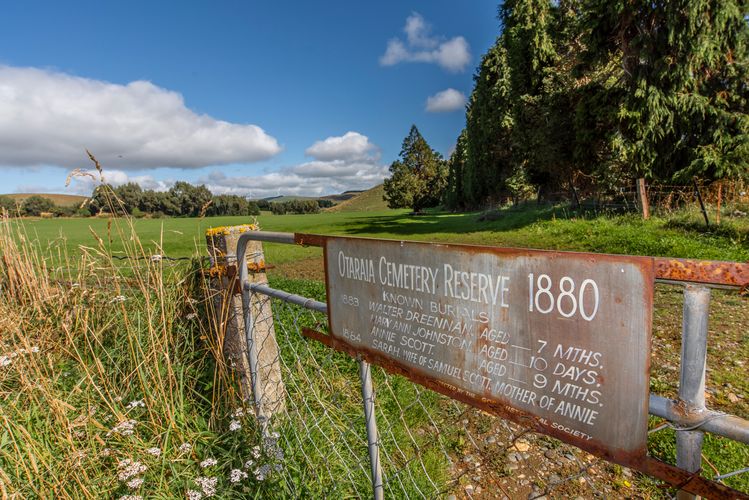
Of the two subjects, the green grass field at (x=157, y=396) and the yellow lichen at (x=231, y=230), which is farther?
the yellow lichen at (x=231, y=230)

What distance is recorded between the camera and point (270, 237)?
220cm

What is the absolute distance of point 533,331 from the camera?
102cm

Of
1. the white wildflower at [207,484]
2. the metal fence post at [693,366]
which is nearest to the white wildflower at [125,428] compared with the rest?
the white wildflower at [207,484]

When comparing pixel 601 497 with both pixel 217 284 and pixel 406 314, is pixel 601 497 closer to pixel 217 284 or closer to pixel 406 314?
pixel 406 314

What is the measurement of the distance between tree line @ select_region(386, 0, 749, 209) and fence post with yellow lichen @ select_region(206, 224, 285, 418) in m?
13.9

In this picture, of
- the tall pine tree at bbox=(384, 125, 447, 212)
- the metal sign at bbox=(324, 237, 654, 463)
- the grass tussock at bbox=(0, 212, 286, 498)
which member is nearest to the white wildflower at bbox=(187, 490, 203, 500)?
the grass tussock at bbox=(0, 212, 286, 498)

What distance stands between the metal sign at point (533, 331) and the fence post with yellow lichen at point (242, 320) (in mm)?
1316

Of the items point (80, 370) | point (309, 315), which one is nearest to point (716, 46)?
point (309, 315)

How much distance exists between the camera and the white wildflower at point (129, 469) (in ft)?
6.28

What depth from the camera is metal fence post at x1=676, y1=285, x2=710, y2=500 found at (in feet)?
2.66

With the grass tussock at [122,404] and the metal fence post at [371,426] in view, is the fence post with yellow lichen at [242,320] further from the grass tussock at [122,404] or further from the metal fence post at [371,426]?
the metal fence post at [371,426]

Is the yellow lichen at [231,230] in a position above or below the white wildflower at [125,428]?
above

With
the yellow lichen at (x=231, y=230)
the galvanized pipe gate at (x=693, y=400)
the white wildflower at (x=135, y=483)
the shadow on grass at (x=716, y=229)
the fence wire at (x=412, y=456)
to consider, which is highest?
the yellow lichen at (x=231, y=230)

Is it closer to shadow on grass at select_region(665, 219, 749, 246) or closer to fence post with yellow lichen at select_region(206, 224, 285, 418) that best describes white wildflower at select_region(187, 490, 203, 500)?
fence post with yellow lichen at select_region(206, 224, 285, 418)
